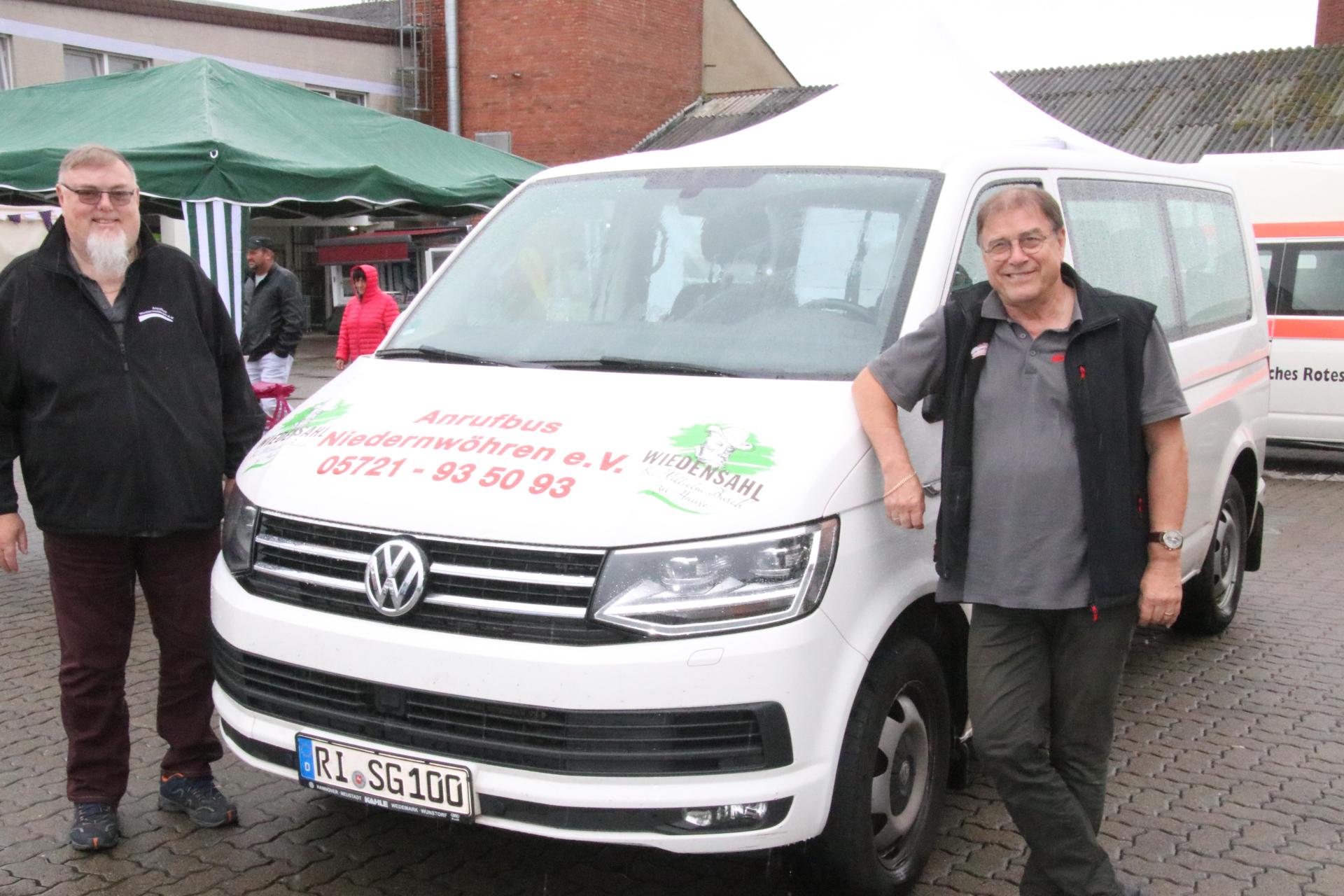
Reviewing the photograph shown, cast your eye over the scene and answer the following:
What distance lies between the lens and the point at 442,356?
3.97 meters

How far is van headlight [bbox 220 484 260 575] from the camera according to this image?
3410 mm

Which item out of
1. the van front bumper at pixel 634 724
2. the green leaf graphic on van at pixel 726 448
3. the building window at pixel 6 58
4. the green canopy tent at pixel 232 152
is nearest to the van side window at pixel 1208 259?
the green leaf graphic on van at pixel 726 448

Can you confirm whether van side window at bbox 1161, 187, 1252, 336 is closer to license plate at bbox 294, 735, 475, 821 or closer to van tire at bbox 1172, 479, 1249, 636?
van tire at bbox 1172, 479, 1249, 636

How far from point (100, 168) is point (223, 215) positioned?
4.80m

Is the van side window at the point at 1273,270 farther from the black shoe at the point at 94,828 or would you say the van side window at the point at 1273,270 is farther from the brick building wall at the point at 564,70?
the brick building wall at the point at 564,70

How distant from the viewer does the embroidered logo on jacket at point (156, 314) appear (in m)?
3.78

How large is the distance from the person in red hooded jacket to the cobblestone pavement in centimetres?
576

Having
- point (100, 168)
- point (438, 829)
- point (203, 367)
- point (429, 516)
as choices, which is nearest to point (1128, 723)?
point (438, 829)

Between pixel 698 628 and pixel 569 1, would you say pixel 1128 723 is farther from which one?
pixel 569 1

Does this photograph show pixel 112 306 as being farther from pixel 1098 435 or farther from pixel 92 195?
pixel 1098 435

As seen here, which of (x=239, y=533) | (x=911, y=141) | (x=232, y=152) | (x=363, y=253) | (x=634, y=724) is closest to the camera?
(x=634, y=724)

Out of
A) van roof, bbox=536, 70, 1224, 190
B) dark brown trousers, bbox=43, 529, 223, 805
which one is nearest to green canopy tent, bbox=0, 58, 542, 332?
van roof, bbox=536, 70, 1224, 190

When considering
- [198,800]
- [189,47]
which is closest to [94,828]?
[198,800]

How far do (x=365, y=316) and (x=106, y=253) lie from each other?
24.5 feet
